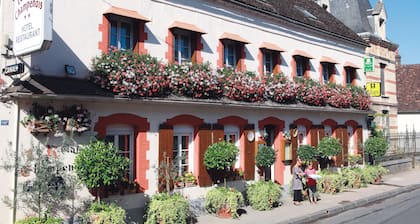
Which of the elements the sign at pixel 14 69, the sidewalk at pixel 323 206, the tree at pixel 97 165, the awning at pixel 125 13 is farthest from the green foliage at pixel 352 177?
the sign at pixel 14 69

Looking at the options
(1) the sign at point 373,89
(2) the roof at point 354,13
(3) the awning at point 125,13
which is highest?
(2) the roof at point 354,13

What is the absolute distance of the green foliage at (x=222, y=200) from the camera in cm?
1145

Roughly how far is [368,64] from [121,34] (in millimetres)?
14867

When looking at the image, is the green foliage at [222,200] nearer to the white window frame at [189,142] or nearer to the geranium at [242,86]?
the white window frame at [189,142]

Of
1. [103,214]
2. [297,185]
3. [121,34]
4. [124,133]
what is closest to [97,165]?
[103,214]

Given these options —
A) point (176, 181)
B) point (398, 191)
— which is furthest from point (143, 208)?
point (398, 191)

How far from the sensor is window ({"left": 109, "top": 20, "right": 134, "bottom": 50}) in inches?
420

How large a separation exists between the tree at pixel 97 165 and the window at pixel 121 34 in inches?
122

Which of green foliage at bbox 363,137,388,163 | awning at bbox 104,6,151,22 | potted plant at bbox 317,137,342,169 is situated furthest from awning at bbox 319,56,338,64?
awning at bbox 104,6,151,22

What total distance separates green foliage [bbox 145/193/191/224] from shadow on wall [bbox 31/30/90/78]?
11.6 feet

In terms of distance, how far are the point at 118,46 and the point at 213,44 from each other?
3.57 m

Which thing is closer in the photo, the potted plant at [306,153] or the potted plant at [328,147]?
the potted plant at [306,153]

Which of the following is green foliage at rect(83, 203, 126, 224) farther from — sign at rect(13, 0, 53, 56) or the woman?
the woman

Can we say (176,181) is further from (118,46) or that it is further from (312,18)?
(312,18)
